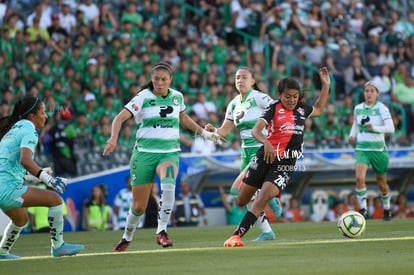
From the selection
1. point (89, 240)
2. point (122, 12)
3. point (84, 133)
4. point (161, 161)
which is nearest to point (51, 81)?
point (84, 133)

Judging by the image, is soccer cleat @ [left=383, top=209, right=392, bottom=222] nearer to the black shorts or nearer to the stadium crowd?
the stadium crowd

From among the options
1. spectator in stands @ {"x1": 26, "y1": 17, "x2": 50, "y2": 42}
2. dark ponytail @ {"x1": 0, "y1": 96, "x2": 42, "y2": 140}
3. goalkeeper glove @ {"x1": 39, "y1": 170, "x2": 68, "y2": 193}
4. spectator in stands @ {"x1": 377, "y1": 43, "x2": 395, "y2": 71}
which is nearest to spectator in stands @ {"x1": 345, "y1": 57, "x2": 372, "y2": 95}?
spectator in stands @ {"x1": 377, "y1": 43, "x2": 395, "y2": 71}

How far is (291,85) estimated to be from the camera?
1463cm

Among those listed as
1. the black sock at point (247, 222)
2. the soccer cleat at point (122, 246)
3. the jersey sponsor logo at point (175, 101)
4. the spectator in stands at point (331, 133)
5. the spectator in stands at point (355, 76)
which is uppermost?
the spectator in stands at point (355, 76)

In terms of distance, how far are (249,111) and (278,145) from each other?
242 cm

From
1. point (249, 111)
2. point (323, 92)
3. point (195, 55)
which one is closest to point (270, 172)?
point (323, 92)

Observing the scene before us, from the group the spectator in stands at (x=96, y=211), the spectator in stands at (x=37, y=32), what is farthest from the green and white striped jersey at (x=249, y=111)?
the spectator in stands at (x=37, y=32)

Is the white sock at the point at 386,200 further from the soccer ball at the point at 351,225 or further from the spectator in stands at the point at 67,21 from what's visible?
the spectator in stands at the point at 67,21

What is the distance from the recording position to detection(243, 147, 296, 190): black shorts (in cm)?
1450

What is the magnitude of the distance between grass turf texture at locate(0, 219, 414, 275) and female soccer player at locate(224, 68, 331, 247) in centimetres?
63

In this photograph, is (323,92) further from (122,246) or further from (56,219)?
(56,219)

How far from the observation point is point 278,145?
1470cm

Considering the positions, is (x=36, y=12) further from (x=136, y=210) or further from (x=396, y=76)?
(x=136, y=210)

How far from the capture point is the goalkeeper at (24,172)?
1283cm
